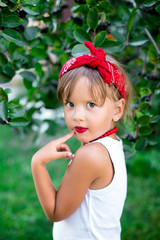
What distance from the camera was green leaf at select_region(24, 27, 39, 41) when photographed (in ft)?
6.32

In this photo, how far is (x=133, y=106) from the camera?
1.96 metres

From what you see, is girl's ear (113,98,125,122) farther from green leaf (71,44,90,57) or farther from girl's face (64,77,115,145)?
green leaf (71,44,90,57)

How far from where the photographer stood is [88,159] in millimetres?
1363

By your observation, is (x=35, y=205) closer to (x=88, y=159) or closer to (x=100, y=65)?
(x=88, y=159)

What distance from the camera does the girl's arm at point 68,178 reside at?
1375 mm

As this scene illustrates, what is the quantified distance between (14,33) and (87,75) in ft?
1.43

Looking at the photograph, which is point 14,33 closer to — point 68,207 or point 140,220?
point 68,207

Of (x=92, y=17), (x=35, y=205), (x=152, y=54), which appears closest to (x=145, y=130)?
(x=152, y=54)

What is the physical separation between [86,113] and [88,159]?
22cm

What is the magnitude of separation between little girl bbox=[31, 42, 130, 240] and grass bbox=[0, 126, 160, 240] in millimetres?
1569

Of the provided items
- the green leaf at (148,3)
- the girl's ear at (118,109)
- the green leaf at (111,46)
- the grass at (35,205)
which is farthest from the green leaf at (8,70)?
the grass at (35,205)

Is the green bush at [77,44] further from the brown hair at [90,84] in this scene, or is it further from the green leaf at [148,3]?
the brown hair at [90,84]

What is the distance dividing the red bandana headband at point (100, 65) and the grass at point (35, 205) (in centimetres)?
195

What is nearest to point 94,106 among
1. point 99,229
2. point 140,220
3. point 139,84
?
point 99,229
